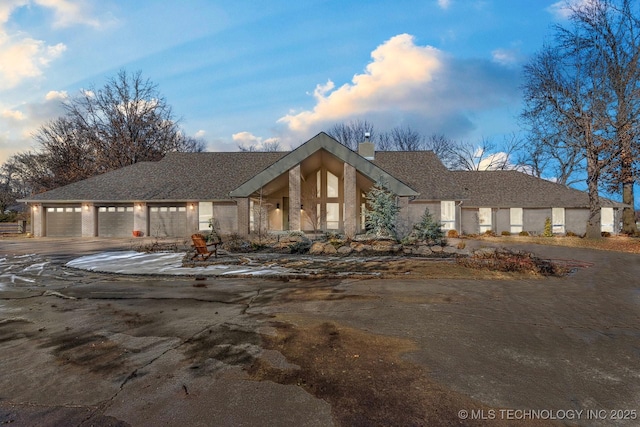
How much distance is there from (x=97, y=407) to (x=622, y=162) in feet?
93.0

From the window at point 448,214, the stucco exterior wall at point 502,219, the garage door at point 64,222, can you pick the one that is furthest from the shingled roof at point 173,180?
the stucco exterior wall at point 502,219

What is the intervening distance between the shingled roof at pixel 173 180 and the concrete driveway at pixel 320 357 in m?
18.5

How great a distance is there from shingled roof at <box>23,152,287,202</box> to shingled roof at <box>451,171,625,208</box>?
1665cm

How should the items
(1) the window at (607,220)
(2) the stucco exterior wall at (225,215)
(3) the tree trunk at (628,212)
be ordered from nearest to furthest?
1. (2) the stucco exterior wall at (225,215)
2. (1) the window at (607,220)
3. (3) the tree trunk at (628,212)

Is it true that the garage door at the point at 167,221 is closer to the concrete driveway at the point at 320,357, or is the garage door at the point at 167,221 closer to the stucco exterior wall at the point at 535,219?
the concrete driveway at the point at 320,357

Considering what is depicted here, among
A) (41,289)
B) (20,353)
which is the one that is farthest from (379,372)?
(41,289)

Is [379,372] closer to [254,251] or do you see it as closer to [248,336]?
[248,336]

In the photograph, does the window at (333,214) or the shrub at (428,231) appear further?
the window at (333,214)

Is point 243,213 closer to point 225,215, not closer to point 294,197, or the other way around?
point 294,197

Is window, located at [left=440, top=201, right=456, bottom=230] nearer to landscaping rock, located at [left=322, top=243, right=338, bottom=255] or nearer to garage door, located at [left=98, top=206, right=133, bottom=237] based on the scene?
landscaping rock, located at [left=322, top=243, right=338, bottom=255]

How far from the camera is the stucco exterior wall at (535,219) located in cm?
2689

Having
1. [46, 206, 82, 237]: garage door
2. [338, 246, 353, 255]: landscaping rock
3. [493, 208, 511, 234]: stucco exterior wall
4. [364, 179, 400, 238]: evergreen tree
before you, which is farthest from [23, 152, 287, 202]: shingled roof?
[493, 208, 511, 234]: stucco exterior wall

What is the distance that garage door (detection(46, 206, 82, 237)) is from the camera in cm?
2617

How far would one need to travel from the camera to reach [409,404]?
3105mm
